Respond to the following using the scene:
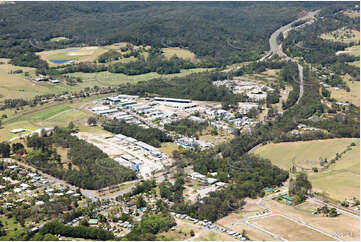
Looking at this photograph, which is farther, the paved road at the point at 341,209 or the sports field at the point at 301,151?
the sports field at the point at 301,151

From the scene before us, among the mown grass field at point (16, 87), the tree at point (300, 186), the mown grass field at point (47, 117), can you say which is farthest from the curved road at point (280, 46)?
the mown grass field at point (16, 87)

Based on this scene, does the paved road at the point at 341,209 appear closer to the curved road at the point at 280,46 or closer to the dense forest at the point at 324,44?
the curved road at the point at 280,46

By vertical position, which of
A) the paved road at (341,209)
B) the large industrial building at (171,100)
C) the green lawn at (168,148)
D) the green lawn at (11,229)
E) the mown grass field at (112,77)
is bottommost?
the paved road at (341,209)

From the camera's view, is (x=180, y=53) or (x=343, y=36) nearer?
(x=180, y=53)

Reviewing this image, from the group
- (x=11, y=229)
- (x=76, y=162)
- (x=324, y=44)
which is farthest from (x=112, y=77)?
(x=11, y=229)

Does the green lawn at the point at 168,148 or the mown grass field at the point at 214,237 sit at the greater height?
the green lawn at the point at 168,148

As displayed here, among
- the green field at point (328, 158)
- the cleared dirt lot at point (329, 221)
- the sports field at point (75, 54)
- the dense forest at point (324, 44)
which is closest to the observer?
the cleared dirt lot at point (329, 221)

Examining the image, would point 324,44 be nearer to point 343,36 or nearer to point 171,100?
point 343,36
